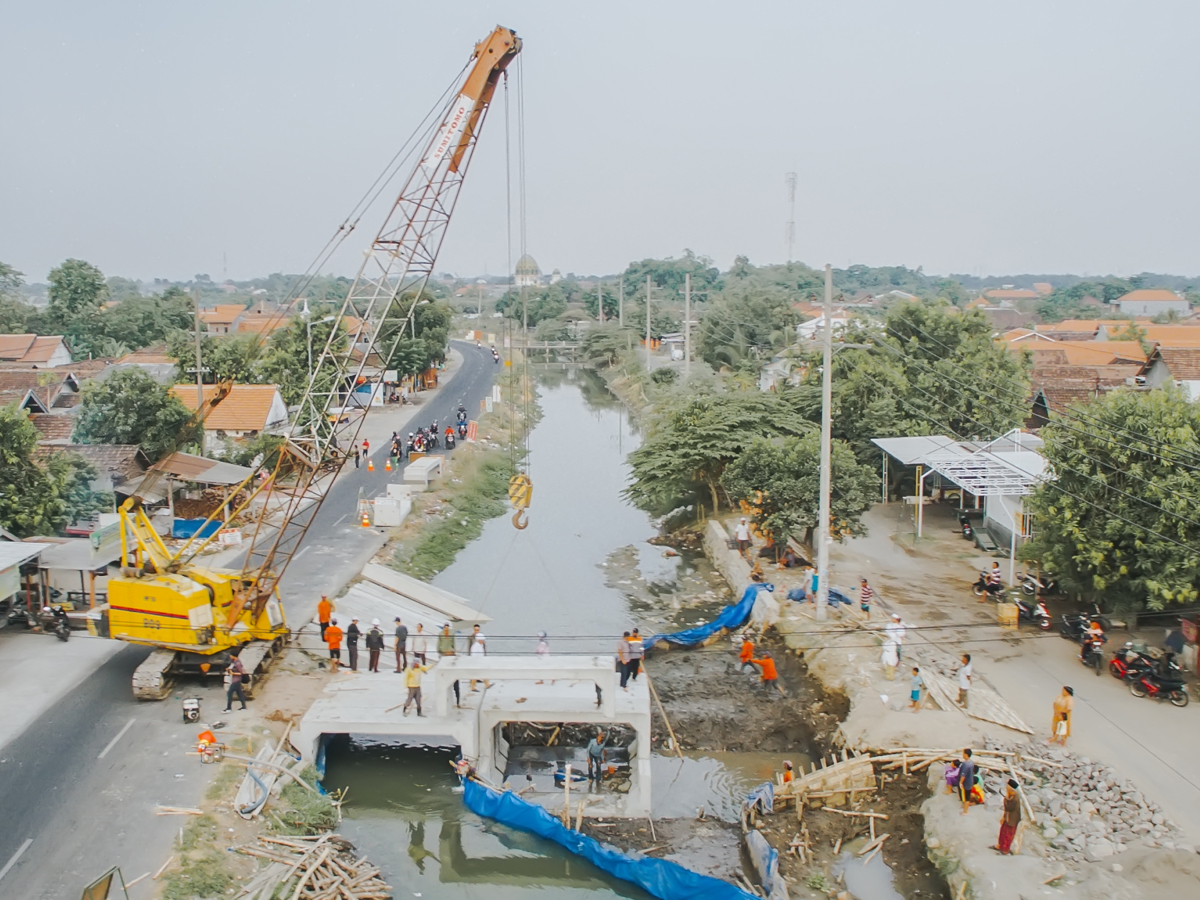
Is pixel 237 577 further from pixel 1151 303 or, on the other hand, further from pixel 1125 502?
pixel 1151 303

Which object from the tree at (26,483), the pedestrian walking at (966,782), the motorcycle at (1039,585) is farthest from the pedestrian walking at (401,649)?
the motorcycle at (1039,585)

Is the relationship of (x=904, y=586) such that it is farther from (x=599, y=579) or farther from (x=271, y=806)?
(x=271, y=806)

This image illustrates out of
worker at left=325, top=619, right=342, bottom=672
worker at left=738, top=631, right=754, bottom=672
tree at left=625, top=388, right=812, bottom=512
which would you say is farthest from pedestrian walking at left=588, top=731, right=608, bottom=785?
tree at left=625, top=388, right=812, bottom=512

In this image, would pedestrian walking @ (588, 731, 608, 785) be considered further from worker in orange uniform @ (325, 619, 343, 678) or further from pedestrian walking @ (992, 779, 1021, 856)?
pedestrian walking @ (992, 779, 1021, 856)

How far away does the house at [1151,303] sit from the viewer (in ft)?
352

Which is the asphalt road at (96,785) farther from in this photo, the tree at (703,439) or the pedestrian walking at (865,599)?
the tree at (703,439)

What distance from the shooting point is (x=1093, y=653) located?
1798 centimetres

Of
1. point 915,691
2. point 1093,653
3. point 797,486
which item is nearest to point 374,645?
point 915,691

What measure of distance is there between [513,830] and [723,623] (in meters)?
8.38

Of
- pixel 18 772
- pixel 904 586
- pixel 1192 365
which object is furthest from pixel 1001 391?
pixel 18 772

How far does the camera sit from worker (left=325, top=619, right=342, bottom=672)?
18.2 metres

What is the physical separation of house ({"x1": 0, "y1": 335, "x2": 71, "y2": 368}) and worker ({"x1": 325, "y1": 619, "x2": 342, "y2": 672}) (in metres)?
39.9

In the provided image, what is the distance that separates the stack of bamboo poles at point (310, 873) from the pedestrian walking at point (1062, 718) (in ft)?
33.0

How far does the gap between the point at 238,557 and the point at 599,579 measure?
956cm
